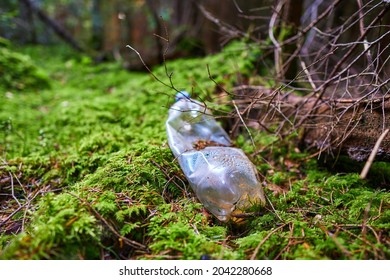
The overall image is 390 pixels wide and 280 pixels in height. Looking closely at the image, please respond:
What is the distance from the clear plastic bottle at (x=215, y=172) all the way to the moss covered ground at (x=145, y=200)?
82mm

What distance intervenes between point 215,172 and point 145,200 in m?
Answer: 0.47

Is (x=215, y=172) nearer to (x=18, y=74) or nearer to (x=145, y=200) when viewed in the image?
(x=145, y=200)

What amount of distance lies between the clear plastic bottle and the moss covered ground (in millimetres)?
82

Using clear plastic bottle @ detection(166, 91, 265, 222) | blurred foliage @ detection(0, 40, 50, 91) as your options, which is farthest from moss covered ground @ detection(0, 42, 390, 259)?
blurred foliage @ detection(0, 40, 50, 91)

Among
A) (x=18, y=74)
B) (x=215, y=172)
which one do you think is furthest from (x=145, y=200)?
(x=18, y=74)

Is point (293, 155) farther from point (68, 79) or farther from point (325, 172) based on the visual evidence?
point (68, 79)

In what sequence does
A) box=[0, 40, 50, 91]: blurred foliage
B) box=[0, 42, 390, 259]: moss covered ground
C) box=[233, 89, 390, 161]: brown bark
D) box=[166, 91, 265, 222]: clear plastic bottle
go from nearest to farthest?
box=[0, 42, 390, 259]: moss covered ground < box=[166, 91, 265, 222]: clear plastic bottle < box=[233, 89, 390, 161]: brown bark < box=[0, 40, 50, 91]: blurred foliage

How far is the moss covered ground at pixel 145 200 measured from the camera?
1.47 meters

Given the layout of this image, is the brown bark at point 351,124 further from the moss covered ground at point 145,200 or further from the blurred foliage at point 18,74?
the blurred foliage at point 18,74

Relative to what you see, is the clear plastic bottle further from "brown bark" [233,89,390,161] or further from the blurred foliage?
the blurred foliage

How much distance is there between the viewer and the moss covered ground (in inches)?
57.9

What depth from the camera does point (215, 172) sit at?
1872mm
